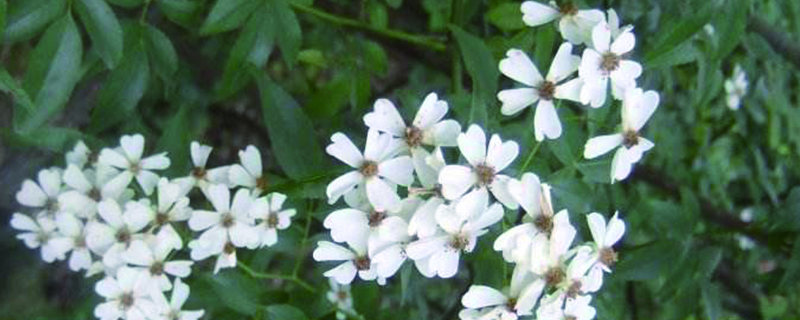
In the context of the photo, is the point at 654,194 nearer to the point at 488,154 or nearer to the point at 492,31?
the point at 492,31

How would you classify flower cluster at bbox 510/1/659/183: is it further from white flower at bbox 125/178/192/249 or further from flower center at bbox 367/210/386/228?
white flower at bbox 125/178/192/249

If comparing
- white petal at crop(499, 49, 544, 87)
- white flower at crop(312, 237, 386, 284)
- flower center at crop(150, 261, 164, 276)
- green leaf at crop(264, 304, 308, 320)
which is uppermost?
white petal at crop(499, 49, 544, 87)

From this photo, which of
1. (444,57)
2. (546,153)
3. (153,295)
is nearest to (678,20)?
(546,153)

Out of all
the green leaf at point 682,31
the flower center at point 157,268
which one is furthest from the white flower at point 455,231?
the flower center at point 157,268

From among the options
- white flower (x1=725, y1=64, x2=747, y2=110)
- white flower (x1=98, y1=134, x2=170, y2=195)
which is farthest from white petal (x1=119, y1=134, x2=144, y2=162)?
white flower (x1=725, y1=64, x2=747, y2=110)

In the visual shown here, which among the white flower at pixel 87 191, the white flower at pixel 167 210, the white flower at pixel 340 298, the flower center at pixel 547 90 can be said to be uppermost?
the flower center at pixel 547 90

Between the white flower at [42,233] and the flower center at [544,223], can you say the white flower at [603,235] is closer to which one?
the flower center at [544,223]
